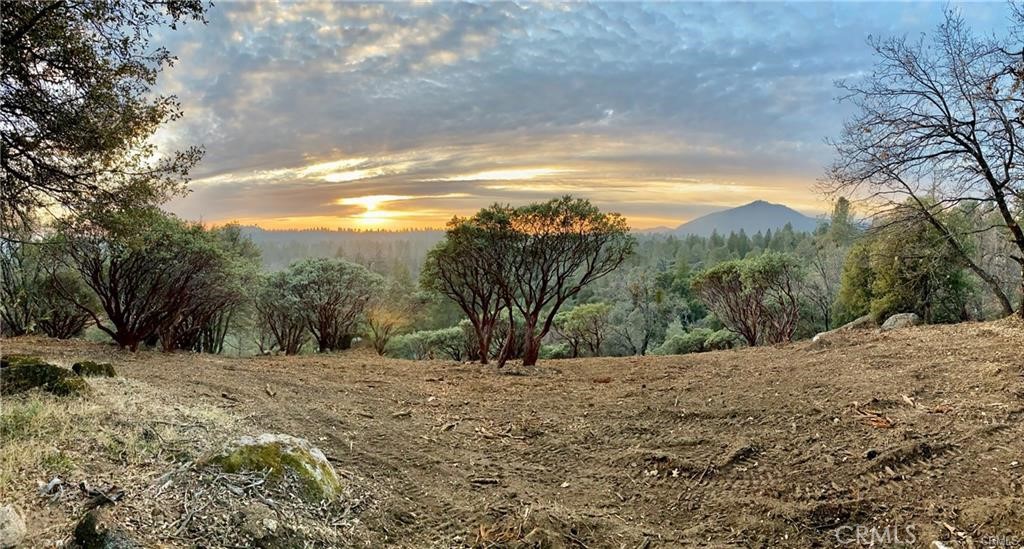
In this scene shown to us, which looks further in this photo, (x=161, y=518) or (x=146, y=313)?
(x=146, y=313)

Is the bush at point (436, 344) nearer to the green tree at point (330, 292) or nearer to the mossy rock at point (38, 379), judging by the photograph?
the green tree at point (330, 292)

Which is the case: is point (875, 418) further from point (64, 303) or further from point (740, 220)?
point (740, 220)

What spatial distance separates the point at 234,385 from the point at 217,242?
27.2 ft

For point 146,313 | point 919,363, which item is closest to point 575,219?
point 919,363

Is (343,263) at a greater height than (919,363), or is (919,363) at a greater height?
Result: (343,263)

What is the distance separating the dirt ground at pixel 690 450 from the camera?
3094mm

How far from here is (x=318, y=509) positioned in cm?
309

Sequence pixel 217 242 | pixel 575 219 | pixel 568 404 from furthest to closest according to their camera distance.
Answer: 1. pixel 217 242
2. pixel 575 219
3. pixel 568 404

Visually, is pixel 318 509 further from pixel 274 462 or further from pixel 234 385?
pixel 234 385

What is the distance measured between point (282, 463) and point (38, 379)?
2.76 meters

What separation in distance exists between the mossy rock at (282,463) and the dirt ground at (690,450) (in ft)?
1.12

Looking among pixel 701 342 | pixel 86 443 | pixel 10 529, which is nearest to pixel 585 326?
pixel 701 342

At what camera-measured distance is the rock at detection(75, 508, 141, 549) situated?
219cm

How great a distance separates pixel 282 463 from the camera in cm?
326
